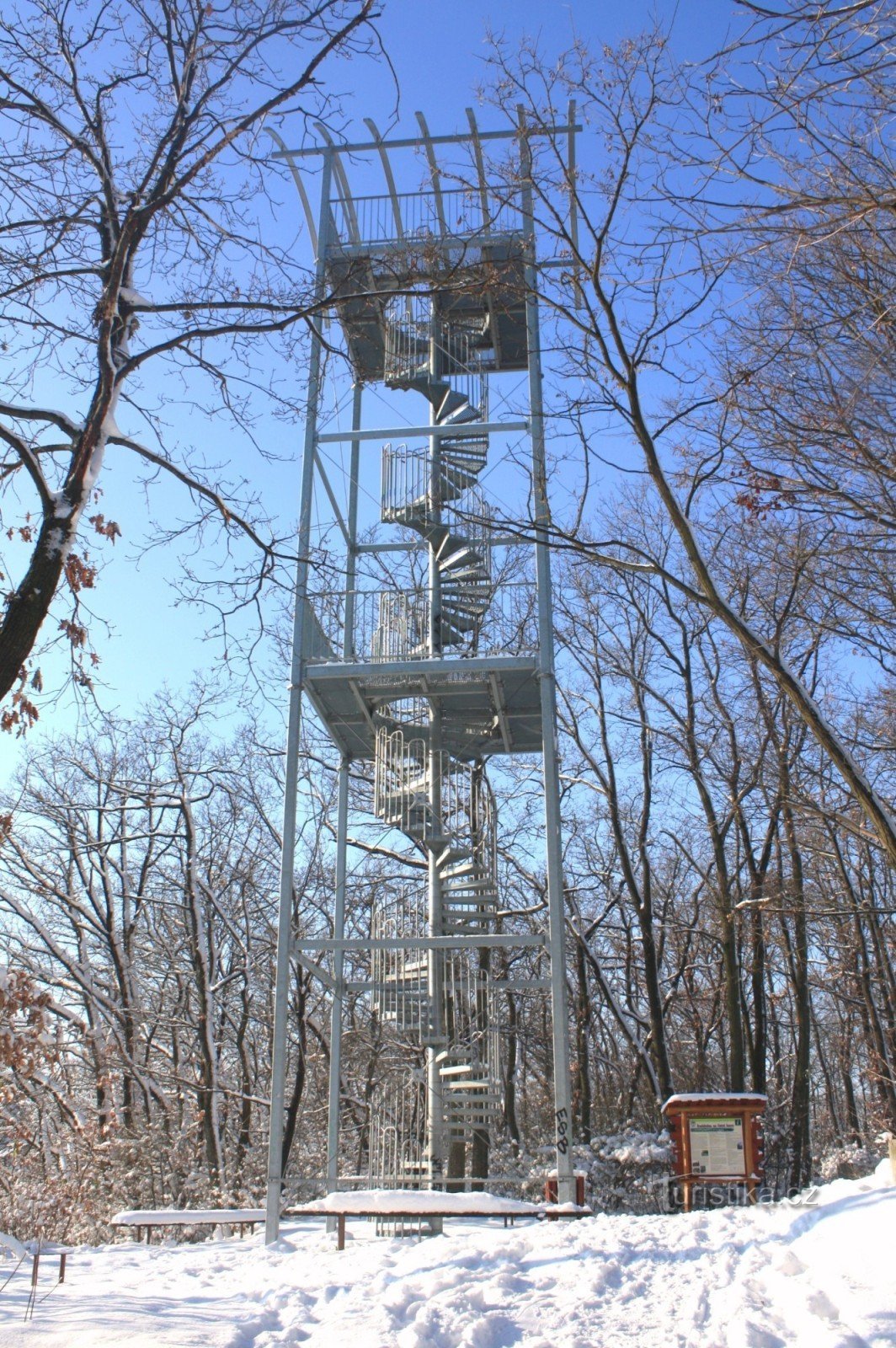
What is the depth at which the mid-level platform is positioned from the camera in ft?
40.3

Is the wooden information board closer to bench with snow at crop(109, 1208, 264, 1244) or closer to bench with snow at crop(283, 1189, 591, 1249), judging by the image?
bench with snow at crop(283, 1189, 591, 1249)

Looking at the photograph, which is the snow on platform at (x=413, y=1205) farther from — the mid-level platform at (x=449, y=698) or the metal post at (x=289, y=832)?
the mid-level platform at (x=449, y=698)

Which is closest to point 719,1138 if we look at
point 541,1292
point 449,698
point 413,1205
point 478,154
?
point 413,1205

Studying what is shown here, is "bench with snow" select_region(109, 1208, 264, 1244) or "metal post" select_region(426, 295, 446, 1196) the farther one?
"metal post" select_region(426, 295, 446, 1196)

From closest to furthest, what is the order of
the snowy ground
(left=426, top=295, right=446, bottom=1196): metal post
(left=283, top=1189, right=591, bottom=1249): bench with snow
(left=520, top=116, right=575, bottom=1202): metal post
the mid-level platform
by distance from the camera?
the snowy ground → (left=283, top=1189, right=591, bottom=1249): bench with snow → (left=520, top=116, right=575, bottom=1202): metal post → (left=426, top=295, right=446, bottom=1196): metal post → the mid-level platform

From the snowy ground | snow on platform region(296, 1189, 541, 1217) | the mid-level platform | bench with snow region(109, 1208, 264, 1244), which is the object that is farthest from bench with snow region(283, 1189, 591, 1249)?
the mid-level platform

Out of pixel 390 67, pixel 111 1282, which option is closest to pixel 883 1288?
pixel 111 1282

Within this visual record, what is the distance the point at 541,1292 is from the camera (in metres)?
6.57

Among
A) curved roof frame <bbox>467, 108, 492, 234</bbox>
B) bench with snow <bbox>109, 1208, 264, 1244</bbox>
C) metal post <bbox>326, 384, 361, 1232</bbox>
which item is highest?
curved roof frame <bbox>467, 108, 492, 234</bbox>

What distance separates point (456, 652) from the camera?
1516 cm

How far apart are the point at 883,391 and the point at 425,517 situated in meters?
7.39

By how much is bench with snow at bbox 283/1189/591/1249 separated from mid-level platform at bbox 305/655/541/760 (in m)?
5.00

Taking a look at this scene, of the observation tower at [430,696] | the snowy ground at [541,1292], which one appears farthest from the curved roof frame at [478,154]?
the snowy ground at [541,1292]

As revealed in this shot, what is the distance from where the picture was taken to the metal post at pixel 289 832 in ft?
36.1
